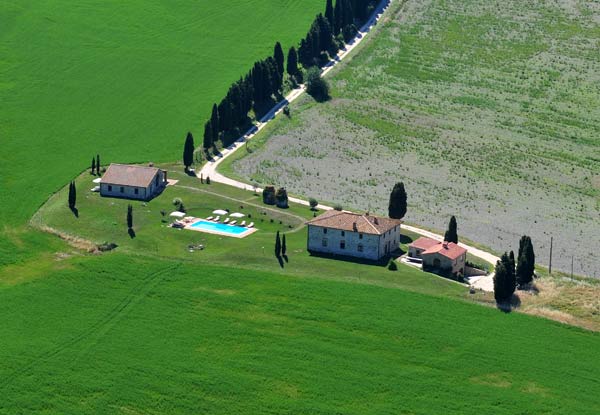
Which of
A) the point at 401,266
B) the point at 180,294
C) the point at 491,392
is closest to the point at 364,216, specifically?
the point at 401,266

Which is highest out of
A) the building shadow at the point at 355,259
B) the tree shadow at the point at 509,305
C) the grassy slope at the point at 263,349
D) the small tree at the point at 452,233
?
the small tree at the point at 452,233

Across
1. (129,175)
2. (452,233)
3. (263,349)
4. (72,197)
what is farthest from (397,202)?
(263,349)

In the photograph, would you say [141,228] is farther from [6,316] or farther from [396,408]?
[396,408]

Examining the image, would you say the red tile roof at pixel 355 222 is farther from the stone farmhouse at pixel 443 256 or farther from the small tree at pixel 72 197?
the small tree at pixel 72 197

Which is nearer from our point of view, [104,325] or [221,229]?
[104,325]

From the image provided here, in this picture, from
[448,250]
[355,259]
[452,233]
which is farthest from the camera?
[452,233]

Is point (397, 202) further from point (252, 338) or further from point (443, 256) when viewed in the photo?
point (252, 338)

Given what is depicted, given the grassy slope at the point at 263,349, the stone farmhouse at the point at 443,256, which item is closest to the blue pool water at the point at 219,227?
the grassy slope at the point at 263,349
